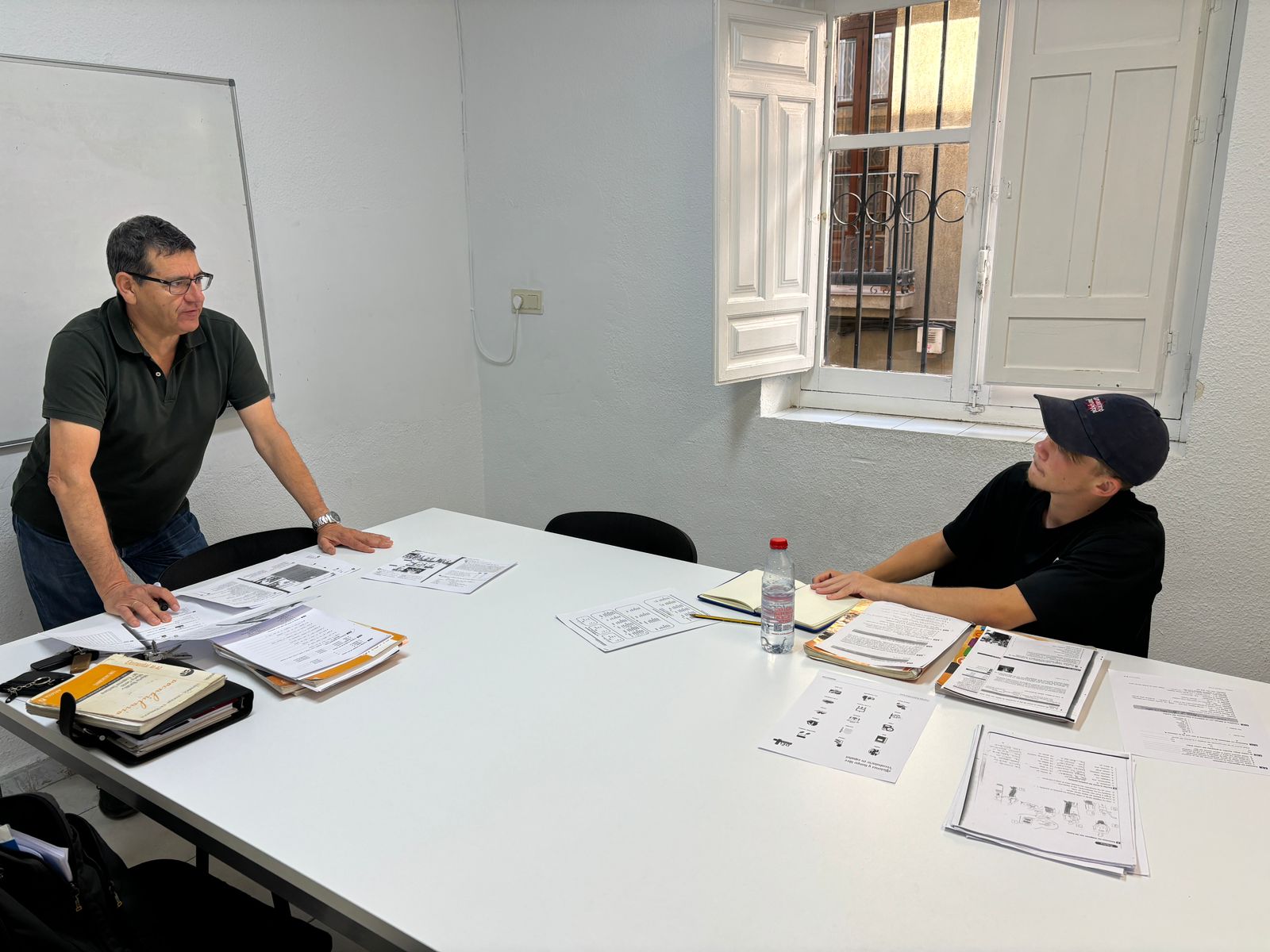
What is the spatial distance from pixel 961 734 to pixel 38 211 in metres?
2.79

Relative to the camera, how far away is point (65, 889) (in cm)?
112

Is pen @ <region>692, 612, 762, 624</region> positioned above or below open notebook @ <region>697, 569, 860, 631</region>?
below

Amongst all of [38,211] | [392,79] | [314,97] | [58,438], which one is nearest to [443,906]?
[58,438]

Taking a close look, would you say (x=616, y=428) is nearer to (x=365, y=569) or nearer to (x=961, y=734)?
(x=365, y=569)

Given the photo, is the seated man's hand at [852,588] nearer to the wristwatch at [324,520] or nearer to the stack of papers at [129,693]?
the stack of papers at [129,693]

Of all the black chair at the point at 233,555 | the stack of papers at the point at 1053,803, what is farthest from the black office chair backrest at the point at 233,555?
the stack of papers at the point at 1053,803

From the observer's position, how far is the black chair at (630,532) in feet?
8.03

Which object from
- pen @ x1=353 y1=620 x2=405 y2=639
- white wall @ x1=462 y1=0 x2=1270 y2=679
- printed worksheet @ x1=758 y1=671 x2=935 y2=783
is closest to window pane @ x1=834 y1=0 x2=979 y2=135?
white wall @ x1=462 y1=0 x2=1270 y2=679

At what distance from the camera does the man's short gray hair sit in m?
2.16

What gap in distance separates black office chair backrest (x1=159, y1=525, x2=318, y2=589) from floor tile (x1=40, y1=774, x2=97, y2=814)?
35.4 inches

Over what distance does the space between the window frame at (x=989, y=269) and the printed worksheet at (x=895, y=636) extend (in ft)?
4.72

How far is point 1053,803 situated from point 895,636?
1.75ft

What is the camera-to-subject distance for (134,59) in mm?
2768

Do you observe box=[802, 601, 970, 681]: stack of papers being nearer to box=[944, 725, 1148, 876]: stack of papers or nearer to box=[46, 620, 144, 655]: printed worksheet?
box=[944, 725, 1148, 876]: stack of papers
